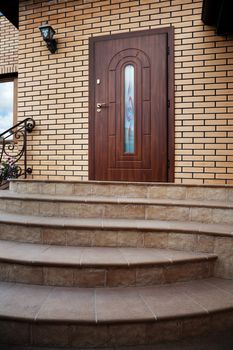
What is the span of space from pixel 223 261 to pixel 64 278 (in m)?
1.32

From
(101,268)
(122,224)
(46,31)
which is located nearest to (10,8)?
(46,31)

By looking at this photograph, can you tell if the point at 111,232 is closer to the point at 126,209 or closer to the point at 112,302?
the point at 126,209

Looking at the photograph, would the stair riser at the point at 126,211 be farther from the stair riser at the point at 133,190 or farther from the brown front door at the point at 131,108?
the brown front door at the point at 131,108

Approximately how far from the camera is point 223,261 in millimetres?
2178

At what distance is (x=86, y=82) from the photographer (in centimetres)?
372

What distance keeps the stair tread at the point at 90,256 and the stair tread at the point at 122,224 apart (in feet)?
0.63

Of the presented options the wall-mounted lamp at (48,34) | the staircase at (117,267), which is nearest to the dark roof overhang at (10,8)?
the wall-mounted lamp at (48,34)

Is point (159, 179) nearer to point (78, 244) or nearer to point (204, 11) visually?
point (78, 244)

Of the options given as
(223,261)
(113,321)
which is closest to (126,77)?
(223,261)

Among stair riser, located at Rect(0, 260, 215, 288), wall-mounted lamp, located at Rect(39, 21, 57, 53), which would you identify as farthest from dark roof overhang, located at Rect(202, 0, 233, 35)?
stair riser, located at Rect(0, 260, 215, 288)

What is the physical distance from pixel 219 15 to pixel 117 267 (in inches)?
115

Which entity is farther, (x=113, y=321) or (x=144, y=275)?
(x=144, y=275)

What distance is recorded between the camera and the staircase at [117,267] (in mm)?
A: 1614

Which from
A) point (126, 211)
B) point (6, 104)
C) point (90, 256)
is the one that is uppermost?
point (6, 104)
